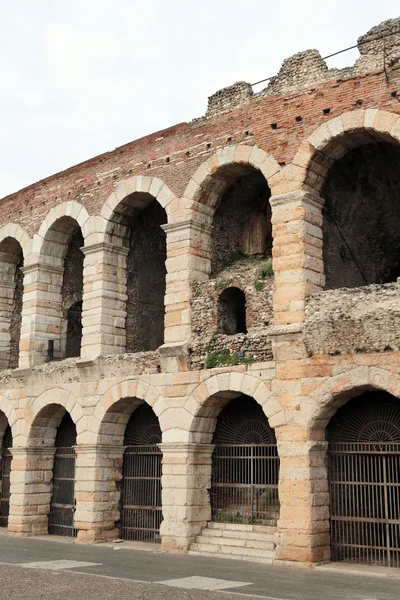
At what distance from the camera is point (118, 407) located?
1505 centimetres

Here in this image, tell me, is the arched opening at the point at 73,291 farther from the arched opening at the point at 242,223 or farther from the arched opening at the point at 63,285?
the arched opening at the point at 242,223

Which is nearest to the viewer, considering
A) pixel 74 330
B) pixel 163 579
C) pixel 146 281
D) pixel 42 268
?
pixel 163 579

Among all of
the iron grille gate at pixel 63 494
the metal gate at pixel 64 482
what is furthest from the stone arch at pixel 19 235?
the iron grille gate at pixel 63 494

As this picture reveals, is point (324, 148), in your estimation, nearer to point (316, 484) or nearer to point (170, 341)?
point (170, 341)

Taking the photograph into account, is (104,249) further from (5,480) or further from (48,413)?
(5,480)

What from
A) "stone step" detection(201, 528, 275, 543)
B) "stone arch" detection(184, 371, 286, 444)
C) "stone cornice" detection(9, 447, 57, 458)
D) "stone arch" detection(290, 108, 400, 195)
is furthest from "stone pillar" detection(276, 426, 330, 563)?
"stone cornice" detection(9, 447, 57, 458)

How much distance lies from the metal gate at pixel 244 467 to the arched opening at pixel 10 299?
735 cm

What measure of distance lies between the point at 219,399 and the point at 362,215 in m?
4.84

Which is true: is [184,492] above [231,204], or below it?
below

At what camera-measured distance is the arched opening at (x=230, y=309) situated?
45.8ft

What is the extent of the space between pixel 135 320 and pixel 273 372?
16.1 feet

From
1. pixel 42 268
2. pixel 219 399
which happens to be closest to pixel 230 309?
pixel 219 399

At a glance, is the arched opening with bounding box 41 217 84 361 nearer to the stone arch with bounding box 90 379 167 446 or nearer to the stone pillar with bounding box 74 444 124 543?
the stone arch with bounding box 90 379 167 446

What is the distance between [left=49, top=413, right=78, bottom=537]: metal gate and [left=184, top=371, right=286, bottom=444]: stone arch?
403 cm
